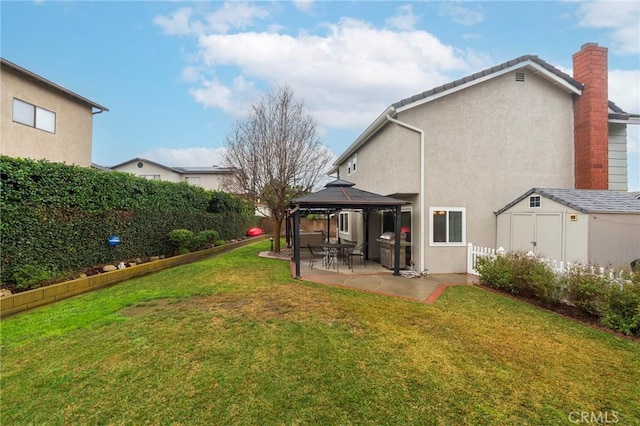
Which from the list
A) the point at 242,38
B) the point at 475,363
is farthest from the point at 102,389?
the point at 242,38

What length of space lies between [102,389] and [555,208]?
1110 centimetres

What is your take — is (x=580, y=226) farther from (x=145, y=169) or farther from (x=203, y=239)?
(x=145, y=169)

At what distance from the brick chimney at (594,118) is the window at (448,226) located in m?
4.81

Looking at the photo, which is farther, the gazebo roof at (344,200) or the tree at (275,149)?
the tree at (275,149)

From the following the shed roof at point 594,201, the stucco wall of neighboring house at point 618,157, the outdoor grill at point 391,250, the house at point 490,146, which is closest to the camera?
the shed roof at point 594,201

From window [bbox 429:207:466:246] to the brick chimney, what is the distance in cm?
481

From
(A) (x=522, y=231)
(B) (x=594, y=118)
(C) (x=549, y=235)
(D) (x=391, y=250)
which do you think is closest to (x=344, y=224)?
(D) (x=391, y=250)

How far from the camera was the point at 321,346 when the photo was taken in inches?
186

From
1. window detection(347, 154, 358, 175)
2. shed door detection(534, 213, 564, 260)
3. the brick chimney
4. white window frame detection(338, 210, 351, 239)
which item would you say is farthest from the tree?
the brick chimney

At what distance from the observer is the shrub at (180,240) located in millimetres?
12991

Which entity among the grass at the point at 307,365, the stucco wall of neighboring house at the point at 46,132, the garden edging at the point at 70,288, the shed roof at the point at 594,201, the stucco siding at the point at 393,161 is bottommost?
the grass at the point at 307,365

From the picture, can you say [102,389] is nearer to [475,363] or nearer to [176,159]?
[475,363]

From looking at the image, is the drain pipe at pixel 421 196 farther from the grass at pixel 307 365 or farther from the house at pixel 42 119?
the house at pixel 42 119

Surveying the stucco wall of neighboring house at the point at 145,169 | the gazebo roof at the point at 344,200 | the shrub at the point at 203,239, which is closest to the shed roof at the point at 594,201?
the gazebo roof at the point at 344,200
